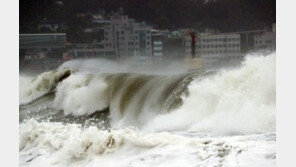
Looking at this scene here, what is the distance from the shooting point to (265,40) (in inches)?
219

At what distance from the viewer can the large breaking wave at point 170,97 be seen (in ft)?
18.0

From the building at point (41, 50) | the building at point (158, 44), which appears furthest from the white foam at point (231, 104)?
the building at point (41, 50)

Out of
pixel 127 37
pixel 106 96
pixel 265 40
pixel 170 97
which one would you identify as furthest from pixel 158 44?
pixel 265 40

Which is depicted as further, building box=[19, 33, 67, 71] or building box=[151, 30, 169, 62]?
building box=[19, 33, 67, 71]

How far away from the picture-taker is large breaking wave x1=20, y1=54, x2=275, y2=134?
5492 millimetres

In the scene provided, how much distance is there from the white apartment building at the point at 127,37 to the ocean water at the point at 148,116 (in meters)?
0.18

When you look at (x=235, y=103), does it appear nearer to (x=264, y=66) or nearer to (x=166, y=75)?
(x=264, y=66)

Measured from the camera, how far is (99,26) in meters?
6.71

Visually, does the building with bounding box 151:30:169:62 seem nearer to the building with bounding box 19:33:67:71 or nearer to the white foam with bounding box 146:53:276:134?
the white foam with bounding box 146:53:276:134

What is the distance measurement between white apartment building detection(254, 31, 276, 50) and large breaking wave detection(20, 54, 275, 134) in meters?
0.09

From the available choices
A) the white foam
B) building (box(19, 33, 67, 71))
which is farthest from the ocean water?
building (box(19, 33, 67, 71))

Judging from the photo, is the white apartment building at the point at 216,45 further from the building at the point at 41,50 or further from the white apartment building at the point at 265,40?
the building at the point at 41,50

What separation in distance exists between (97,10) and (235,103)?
1.91 meters
